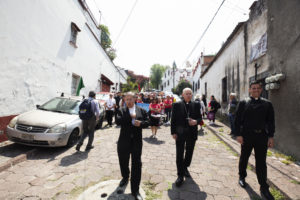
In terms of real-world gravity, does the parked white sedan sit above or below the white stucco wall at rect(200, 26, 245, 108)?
below

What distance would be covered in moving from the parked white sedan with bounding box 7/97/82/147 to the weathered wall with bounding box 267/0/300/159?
645 centimetres

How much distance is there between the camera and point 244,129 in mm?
2893

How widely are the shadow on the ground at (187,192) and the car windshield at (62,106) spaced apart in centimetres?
436

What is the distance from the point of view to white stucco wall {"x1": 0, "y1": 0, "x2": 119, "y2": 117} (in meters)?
5.18

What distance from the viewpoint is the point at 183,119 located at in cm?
310

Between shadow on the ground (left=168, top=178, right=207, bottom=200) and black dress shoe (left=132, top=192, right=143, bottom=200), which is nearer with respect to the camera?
black dress shoe (left=132, top=192, right=143, bottom=200)

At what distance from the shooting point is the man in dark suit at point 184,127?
304 centimetres

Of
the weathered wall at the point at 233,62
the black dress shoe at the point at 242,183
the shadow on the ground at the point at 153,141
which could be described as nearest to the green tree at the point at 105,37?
the weathered wall at the point at 233,62

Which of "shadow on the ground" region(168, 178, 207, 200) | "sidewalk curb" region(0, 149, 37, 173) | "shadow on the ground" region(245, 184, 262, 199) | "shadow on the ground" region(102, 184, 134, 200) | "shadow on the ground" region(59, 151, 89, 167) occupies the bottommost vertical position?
"shadow on the ground" region(245, 184, 262, 199)

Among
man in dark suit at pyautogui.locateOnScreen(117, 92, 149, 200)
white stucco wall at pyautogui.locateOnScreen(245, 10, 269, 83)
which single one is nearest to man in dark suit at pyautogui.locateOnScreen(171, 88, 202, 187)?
man in dark suit at pyautogui.locateOnScreen(117, 92, 149, 200)

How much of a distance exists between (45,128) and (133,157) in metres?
3.07

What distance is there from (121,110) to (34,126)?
3.11 metres

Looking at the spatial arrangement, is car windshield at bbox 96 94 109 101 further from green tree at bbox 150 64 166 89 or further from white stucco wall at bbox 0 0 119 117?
green tree at bbox 150 64 166 89

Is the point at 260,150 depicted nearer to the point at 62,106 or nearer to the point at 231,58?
the point at 62,106
